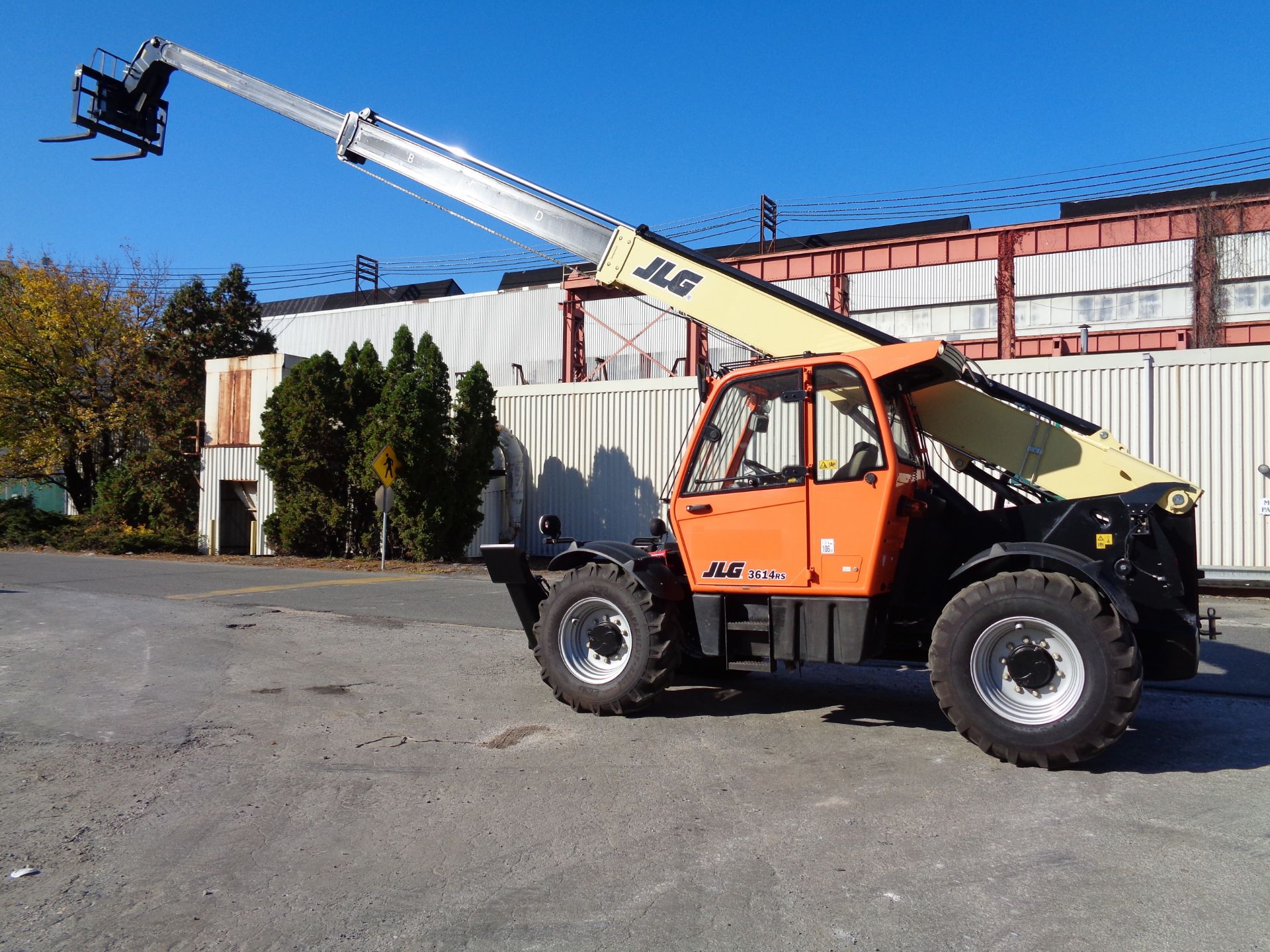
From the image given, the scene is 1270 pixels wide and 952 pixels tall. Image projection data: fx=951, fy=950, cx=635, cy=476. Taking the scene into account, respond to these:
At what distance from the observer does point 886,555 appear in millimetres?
6195

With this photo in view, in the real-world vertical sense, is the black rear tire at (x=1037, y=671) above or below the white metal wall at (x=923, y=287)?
below

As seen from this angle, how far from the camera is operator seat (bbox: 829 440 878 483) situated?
6.15m

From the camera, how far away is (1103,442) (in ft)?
21.2

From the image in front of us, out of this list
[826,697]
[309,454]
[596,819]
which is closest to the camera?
[596,819]

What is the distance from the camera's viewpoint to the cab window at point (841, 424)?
6.22 metres

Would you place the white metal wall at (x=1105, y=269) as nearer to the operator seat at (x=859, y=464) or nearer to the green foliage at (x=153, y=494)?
the green foliage at (x=153, y=494)

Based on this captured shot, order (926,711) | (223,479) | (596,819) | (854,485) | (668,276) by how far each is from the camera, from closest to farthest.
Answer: (596,819)
(854,485)
(926,711)
(668,276)
(223,479)

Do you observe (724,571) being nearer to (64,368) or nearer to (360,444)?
(360,444)

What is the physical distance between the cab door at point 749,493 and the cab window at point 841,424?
115 mm

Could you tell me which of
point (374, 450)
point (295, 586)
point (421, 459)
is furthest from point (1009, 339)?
point (295, 586)

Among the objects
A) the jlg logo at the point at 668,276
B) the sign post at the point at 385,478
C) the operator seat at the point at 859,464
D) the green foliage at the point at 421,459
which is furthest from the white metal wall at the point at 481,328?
the operator seat at the point at 859,464

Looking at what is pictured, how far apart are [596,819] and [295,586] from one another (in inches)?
481

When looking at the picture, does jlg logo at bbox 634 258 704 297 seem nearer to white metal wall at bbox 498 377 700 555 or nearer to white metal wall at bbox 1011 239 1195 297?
white metal wall at bbox 498 377 700 555

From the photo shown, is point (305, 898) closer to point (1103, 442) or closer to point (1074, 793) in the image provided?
point (1074, 793)
